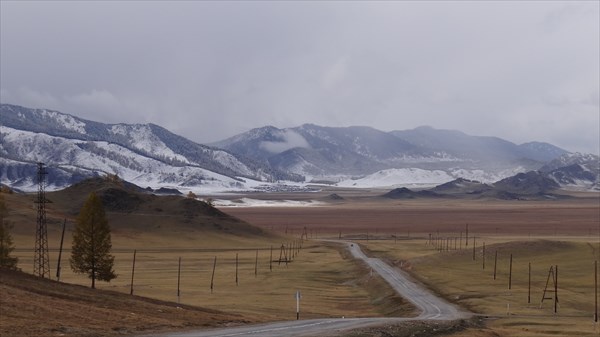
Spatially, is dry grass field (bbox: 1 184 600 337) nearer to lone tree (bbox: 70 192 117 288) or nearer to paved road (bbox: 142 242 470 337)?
paved road (bbox: 142 242 470 337)

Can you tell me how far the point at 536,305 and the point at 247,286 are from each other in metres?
42.5

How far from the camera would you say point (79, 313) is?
54156 millimetres

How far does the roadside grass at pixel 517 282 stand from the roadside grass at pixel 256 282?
380 inches

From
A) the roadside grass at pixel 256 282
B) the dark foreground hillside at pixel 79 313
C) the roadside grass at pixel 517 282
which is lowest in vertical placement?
the roadside grass at pixel 256 282

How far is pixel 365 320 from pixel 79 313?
22.2 meters

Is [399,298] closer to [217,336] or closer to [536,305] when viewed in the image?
[536,305]

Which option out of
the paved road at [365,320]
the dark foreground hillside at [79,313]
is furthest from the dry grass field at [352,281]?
the dark foreground hillside at [79,313]

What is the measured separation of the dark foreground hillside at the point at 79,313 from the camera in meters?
47.4

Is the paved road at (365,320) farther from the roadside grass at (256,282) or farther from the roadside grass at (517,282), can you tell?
the roadside grass at (517,282)

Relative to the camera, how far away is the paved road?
51281 mm

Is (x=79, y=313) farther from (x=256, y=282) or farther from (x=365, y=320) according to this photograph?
(x=256, y=282)

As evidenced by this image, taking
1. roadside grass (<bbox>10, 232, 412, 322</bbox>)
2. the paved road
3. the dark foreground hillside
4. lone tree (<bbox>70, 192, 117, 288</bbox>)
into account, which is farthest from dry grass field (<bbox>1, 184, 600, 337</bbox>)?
the dark foreground hillside

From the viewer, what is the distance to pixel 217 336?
160 ft

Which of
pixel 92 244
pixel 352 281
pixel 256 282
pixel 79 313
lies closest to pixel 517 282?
pixel 352 281
